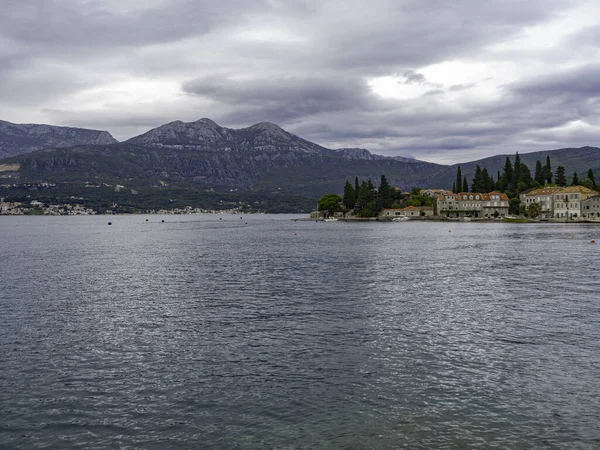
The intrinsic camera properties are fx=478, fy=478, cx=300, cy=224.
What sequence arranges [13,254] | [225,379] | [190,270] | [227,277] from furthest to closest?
1. [13,254]
2. [190,270]
3. [227,277]
4. [225,379]

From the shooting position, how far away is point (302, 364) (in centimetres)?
2677

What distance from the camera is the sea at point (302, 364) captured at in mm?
19016

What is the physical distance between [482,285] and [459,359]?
2857 centimetres

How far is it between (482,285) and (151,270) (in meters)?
44.7

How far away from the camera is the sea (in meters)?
19.0

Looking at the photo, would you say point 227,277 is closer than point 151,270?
Yes

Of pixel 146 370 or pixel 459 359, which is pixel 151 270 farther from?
pixel 459 359

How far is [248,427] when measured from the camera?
19.5m

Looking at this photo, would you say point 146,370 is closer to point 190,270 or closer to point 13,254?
point 190,270

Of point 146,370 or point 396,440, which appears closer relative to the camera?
point 396,440

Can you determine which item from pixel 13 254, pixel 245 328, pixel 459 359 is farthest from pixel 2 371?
pixel 13 254

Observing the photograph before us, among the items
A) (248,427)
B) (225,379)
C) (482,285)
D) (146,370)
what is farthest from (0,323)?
(482,285)

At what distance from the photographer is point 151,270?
69.1 metres

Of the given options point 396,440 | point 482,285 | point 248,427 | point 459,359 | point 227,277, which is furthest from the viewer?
point 227,277
